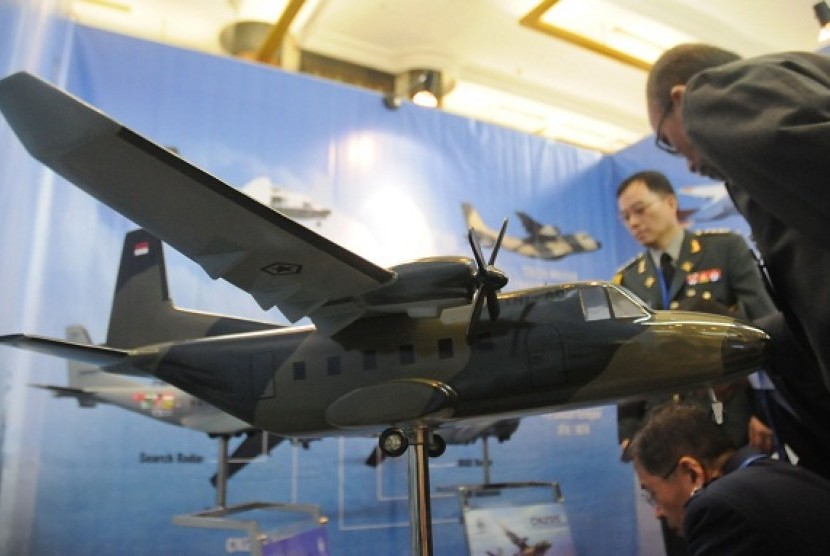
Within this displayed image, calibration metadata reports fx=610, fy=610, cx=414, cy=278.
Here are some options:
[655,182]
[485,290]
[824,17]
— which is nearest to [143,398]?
[485,290]

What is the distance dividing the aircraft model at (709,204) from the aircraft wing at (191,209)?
13.4 feet

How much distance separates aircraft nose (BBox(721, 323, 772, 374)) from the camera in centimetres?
165

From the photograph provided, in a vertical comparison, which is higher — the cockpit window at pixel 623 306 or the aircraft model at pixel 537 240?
the aircraft model at pixel 537 240

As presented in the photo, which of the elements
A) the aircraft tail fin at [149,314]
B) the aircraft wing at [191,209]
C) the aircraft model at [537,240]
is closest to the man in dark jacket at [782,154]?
the aircraft wing at [191,209]

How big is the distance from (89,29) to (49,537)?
3085 millimetres

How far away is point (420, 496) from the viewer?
67.6 inches

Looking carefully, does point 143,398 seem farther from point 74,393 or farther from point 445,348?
point 445,348

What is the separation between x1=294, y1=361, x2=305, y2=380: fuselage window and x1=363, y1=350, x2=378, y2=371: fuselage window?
20 cm

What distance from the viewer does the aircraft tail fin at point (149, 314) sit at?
2.52 meters

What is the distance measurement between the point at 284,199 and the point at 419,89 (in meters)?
1.60

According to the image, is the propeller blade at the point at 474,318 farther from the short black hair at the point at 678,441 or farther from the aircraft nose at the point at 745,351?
the short black hair at the point at 678,441

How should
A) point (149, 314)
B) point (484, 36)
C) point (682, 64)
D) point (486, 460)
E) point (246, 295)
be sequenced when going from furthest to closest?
point (484, 36), point (486, 460), point (246, 295), point (149, 314), point (682, 64)

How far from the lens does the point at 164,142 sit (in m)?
4.04

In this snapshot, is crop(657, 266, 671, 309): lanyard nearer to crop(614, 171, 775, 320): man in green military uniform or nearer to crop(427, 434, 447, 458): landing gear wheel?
crop(614, 171, 775, 320): man in green military uniform
